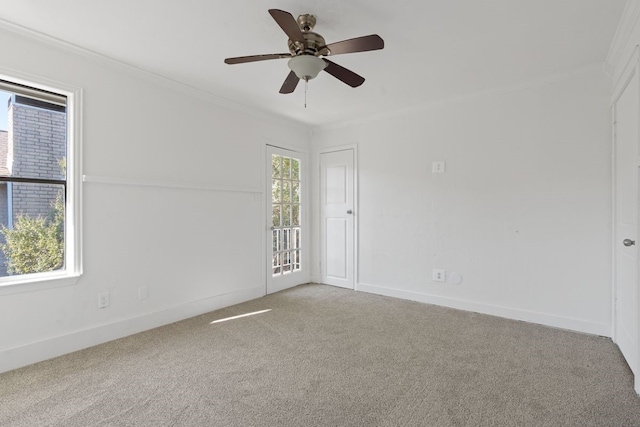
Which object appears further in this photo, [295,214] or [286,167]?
[295,214]

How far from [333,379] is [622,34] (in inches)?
123

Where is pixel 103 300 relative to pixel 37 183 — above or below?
below

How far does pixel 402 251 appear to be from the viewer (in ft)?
13.1

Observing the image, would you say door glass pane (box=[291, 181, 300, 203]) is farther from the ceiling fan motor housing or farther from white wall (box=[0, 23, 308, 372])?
the ceiling fan motor housing

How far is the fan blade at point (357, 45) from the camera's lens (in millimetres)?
1817

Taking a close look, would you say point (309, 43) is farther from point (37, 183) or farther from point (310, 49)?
point (37, 183)

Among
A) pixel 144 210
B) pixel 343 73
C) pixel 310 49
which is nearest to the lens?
pixel 310 49

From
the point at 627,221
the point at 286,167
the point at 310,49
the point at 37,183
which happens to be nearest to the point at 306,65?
the point at 310,49

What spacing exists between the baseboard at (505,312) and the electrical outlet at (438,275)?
8.0 inches

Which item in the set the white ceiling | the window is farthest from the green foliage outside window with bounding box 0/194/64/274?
the white ceiling

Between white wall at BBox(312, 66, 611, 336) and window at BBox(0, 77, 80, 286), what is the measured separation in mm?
3157

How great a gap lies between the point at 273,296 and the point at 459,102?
3201mm

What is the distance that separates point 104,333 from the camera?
2662 mm

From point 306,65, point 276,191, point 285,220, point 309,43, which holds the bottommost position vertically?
point 285,220
